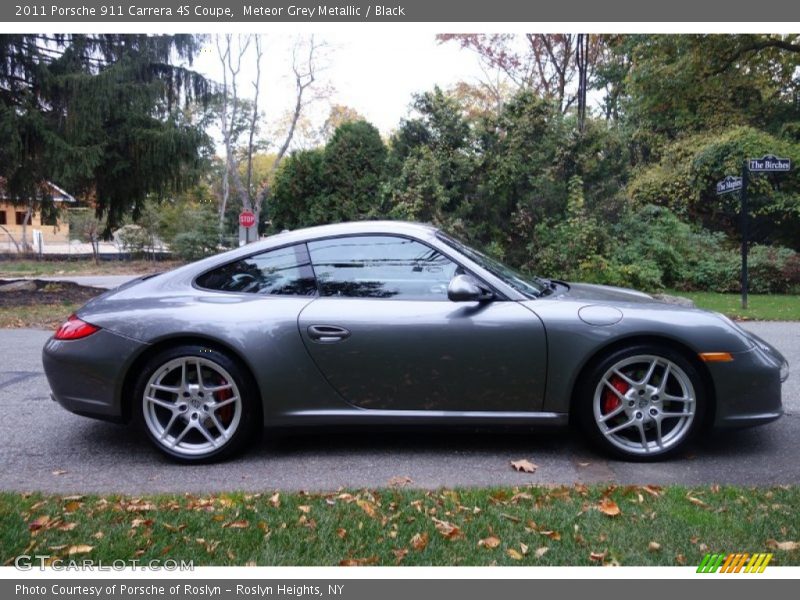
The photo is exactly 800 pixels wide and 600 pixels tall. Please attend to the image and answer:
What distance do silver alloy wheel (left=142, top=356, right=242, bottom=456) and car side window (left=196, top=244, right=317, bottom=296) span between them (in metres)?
0.53

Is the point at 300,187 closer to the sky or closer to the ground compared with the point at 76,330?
closer to the sky

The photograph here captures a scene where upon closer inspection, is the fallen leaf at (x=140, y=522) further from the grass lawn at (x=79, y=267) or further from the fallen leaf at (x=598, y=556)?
the grass lawn at (x=79, y=267)

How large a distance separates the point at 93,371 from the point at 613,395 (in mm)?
3007

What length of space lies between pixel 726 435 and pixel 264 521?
3026mm

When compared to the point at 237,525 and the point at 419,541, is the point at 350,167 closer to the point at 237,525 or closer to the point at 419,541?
the point at 237,525

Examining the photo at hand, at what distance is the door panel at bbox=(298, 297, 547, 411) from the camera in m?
3.79

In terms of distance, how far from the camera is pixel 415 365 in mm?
3807

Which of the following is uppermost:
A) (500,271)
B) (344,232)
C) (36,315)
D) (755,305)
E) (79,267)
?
(344,232)

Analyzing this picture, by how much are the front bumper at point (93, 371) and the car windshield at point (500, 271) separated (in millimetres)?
1961

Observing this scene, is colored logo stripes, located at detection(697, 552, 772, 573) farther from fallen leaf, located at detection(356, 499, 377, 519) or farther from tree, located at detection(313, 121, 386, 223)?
tree, located at detection(313, 121, 386, 223)

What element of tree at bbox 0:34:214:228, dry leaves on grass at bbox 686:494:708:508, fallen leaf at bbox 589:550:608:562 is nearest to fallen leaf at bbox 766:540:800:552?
dry leaves on grass at bbox 686:494:708:508

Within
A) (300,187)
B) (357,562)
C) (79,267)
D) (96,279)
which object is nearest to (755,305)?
(357,562)

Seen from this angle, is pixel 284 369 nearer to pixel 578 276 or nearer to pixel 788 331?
A: pixel 788 331

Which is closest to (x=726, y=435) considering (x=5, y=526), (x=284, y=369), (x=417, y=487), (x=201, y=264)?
(x=417, y=487)
